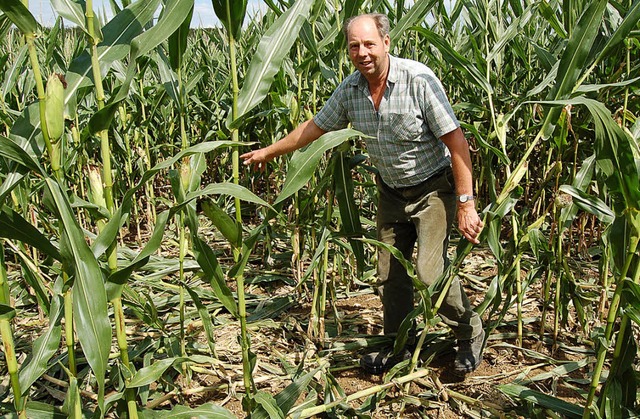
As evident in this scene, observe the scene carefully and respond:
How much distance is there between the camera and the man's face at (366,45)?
2.45 m

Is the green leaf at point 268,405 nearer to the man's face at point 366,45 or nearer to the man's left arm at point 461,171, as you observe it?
the man's left arm at point 461,171

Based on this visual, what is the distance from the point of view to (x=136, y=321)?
11.4 ft

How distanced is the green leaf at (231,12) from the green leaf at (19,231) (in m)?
0.85

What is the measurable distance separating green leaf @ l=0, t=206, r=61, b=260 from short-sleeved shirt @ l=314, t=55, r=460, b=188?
5.11 feet

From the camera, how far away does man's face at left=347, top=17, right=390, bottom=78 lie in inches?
96.5

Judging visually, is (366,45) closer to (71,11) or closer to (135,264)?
(71,11)

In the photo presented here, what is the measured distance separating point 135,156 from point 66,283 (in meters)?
3.52

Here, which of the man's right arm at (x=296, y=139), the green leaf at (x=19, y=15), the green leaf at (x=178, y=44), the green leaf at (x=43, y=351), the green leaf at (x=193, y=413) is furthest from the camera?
the man's right arm at (x=296, y=139)

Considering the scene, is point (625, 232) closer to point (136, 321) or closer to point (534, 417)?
point (534, 417)

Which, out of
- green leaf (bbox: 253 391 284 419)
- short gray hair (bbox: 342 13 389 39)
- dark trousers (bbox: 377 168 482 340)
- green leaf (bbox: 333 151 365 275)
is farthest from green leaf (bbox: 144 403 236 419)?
short gray hair (bbox: 342 13 389 39)

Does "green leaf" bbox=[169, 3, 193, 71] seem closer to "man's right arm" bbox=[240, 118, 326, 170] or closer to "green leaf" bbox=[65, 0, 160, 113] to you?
"green leaf" bbox=[65, 0, 160, 113]

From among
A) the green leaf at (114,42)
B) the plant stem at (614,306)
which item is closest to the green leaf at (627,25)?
the plant stem at (614,306)

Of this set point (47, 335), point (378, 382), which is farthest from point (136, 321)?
point (47, 335)

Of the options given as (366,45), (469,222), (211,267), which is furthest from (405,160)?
(211,267)
